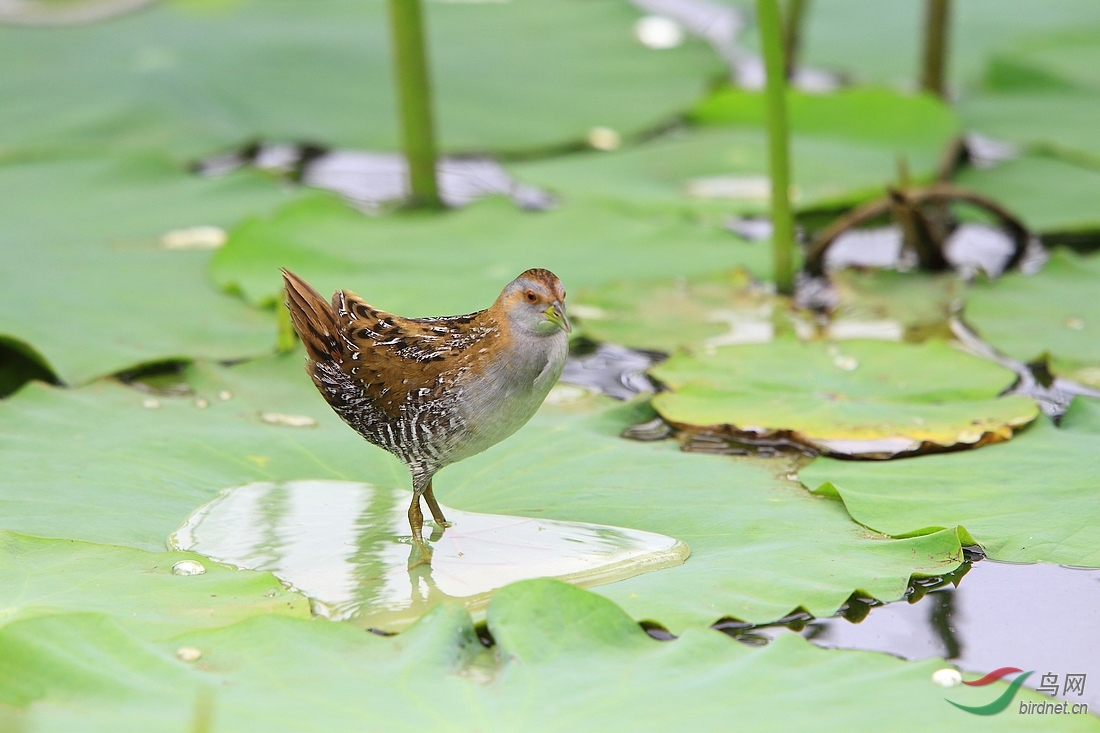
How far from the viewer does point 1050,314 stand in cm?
457

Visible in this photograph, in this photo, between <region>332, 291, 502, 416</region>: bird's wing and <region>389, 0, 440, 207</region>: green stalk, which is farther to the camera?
<region>389, 0, 440, 207</region>: green stalk

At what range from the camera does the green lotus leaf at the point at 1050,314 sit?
4.20 meters

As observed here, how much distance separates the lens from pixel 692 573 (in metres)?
2.89

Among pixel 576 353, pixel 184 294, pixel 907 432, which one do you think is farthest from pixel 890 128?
pixel 184 294

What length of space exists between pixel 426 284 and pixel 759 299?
144 centimetres

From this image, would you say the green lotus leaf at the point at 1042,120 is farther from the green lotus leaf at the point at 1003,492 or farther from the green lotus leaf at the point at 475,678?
the green lotus leaf at the point at 475,678

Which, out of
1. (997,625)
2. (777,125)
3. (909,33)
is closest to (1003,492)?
(997,625)

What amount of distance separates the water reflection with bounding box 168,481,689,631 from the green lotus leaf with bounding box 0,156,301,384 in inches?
47.9

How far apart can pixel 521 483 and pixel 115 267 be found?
247 centimetres

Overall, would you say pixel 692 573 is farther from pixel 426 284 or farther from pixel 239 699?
pixel 426 284

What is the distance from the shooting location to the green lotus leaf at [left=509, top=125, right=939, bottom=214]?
19.0 feet

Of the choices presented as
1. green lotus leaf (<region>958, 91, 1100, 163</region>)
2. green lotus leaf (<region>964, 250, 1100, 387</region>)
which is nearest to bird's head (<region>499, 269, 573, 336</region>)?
green lotus leaf (<region>964, 250, 1100, 387</region>)

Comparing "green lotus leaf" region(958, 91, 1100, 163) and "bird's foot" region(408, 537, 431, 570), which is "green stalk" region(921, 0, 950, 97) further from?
"bird's foot" region(408, 537, 431, 570)

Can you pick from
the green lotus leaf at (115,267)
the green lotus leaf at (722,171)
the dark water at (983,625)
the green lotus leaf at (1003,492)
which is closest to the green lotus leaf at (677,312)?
the green lotus leaf at (722,171)
